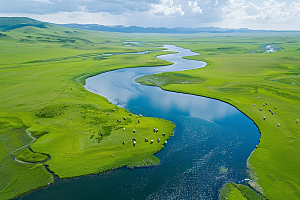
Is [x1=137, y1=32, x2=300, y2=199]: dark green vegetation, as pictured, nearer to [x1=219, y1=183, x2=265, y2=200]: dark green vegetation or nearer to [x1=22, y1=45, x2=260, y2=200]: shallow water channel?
[x1=219, y1=183, x2=265, y2=200]: dark green vegetation

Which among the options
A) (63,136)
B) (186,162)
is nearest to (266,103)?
(186,162)

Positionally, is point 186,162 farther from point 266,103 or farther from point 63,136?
point 266,103

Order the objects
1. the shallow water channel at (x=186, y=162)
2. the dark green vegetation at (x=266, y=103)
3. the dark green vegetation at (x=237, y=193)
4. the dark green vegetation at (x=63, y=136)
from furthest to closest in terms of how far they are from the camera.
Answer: the dark green vegetation at (x=63, y=136) → the dark green vegetation at (x=266, y=103) → the shallow water channel at (x=186, y=162) → the dark green vegetation at (x=237, y=193)

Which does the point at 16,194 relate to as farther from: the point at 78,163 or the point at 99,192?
the point at 99,192

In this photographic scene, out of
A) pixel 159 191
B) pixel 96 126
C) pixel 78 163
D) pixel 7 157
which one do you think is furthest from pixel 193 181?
pixel 7 157

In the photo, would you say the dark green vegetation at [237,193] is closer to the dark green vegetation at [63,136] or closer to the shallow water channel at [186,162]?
A: the shallow water channel at [186,162]

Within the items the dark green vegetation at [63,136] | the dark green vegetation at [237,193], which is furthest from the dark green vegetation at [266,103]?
the dark green vegetation at [63,136]
